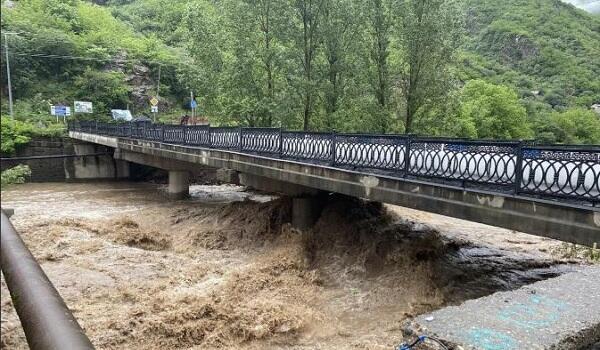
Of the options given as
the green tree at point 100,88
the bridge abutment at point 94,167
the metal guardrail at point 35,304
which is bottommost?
the bridge abutment at point 94,167

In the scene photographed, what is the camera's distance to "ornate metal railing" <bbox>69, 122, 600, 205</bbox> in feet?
23.4

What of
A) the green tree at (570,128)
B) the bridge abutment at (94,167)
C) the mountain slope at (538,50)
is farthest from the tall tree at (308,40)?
the mountain slope at (538,50)

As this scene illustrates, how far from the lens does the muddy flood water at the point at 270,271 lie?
29.5 ft

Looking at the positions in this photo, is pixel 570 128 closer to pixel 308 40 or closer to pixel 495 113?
pixel 495 113

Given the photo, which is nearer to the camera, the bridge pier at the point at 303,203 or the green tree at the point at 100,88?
the bridge pier at the point at 303,203

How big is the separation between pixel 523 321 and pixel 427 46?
1586 centimetres

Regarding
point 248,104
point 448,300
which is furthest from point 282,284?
point 248,104

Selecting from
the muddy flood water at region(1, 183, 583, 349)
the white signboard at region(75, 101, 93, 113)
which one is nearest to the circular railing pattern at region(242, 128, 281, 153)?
the muddy flood water at region(1, 183, 583, 349)

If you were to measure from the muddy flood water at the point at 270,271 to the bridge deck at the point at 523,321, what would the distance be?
1.91 m

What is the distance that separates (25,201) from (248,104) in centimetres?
1359

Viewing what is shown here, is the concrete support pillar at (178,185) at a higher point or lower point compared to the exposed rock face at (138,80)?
lower

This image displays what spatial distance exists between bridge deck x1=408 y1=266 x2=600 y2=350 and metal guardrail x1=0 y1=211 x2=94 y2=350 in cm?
552

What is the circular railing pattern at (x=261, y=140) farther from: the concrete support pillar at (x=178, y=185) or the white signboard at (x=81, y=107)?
the white signboard at (x=81, y=107)

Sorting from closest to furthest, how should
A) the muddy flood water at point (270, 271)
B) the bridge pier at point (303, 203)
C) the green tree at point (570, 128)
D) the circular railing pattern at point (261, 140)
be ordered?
the muddy flood water at point (270, 271) < the circular railing pattern at point (261, 140) < the bridge pier at point (303, 203) < the green tree at point (570, 128)
